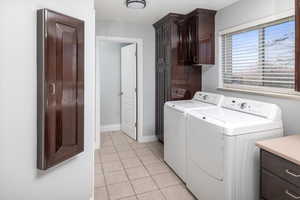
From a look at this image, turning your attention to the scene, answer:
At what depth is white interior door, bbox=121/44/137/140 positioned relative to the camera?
13.1ft

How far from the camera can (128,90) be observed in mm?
4234

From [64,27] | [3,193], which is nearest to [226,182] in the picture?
[3,193]

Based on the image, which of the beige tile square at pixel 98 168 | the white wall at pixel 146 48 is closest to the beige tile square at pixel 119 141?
the white wall at pixel 146 48

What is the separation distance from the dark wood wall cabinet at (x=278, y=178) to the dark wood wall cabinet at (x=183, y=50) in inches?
73.3

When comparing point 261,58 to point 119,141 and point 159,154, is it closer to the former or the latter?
point 159,154

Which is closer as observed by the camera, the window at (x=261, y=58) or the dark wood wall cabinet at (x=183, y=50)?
the window at (x=261, y=58)

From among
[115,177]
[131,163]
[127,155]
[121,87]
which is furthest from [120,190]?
[121,87]

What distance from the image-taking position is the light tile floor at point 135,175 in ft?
7.16

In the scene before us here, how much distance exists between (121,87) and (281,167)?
3764mm

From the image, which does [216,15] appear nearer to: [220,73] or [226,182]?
[220,73]

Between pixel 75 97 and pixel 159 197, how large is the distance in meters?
1.41

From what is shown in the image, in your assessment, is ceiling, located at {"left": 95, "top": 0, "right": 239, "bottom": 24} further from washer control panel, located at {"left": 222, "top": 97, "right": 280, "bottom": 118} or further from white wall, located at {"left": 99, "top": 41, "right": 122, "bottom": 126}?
washer control panel, located at {"left": 222, "top": 97, "right": 280, "bottom": 118}

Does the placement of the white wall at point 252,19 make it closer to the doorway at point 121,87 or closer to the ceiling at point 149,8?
the ceiling at point 149,8

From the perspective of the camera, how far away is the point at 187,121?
2.22m
